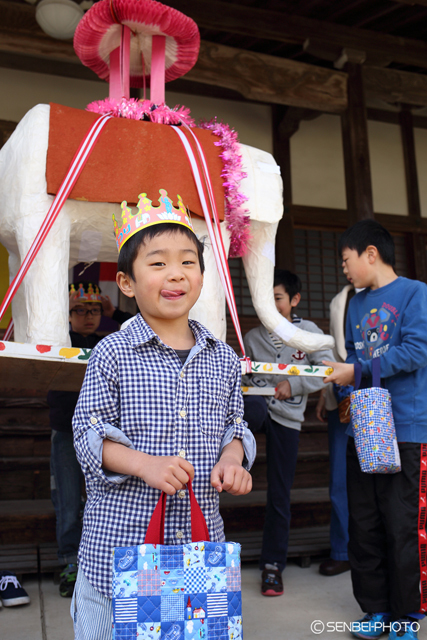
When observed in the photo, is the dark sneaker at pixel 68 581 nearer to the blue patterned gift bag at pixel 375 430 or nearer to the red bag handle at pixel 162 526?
the blue patterned gift bag at pixel 375 430

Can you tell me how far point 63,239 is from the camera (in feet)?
6.08

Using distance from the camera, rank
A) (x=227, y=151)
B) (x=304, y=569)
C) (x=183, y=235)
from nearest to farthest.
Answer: (x=183, y=235) < (x=227, y=151) < (x=304, y=569)

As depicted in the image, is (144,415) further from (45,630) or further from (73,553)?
(73,553)

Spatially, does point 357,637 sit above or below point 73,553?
below

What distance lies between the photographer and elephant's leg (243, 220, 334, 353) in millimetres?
2086

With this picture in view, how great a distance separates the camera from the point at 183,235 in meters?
1.28

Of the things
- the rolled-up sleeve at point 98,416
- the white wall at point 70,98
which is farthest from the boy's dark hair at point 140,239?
the white wall at point 70,98

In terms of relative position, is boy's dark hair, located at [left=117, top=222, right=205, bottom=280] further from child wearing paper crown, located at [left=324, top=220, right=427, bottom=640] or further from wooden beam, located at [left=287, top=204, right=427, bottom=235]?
wooden beam, located at [left=287, top=204, right=427, bottom=235]

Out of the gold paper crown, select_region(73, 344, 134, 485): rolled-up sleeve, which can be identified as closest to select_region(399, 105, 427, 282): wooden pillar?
the gold paper crown

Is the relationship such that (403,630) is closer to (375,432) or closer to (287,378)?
(375,432)

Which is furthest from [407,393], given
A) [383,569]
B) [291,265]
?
[291,265]

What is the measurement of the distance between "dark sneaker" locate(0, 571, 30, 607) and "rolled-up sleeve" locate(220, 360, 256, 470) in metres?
1.39

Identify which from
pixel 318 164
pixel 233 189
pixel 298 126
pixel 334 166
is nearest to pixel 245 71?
pixel 298 126

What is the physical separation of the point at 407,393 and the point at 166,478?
124 centimetres
